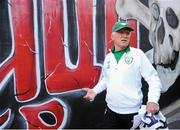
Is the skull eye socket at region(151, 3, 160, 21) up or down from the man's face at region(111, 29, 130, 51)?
up

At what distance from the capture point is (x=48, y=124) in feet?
17.7

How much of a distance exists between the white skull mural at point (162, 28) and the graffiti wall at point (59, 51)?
0.01 meters

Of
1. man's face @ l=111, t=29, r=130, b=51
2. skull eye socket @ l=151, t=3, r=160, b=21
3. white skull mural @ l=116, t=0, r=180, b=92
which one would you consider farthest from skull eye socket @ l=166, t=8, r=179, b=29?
man's face @ l=111, t=29, r=130, b=51

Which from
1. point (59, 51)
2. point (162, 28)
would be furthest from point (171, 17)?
point (59, 51)

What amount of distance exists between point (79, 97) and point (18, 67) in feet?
2.70

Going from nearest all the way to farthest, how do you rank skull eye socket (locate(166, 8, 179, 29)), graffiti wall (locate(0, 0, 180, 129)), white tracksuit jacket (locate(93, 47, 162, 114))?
white tracksuit jacket (locate(93, 47, 162, 114)), graffiti wall (locate(0, 0, 180, 129)), skull eye socket (locate(166, 8, 179, 29))

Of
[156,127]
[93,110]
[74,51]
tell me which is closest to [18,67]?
[74,51]

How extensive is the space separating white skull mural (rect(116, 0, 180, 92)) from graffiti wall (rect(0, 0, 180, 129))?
0.01 meters

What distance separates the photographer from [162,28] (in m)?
5.60

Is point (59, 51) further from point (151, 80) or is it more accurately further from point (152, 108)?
point (152, 108)

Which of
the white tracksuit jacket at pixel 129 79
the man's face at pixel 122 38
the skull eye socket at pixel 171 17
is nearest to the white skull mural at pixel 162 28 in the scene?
the skull eye socket at pixel 171 17

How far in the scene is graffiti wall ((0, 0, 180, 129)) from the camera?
17.0ft

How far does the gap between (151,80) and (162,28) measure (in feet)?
6.76

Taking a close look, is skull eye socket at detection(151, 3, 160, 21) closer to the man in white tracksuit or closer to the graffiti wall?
the graffiti wall
